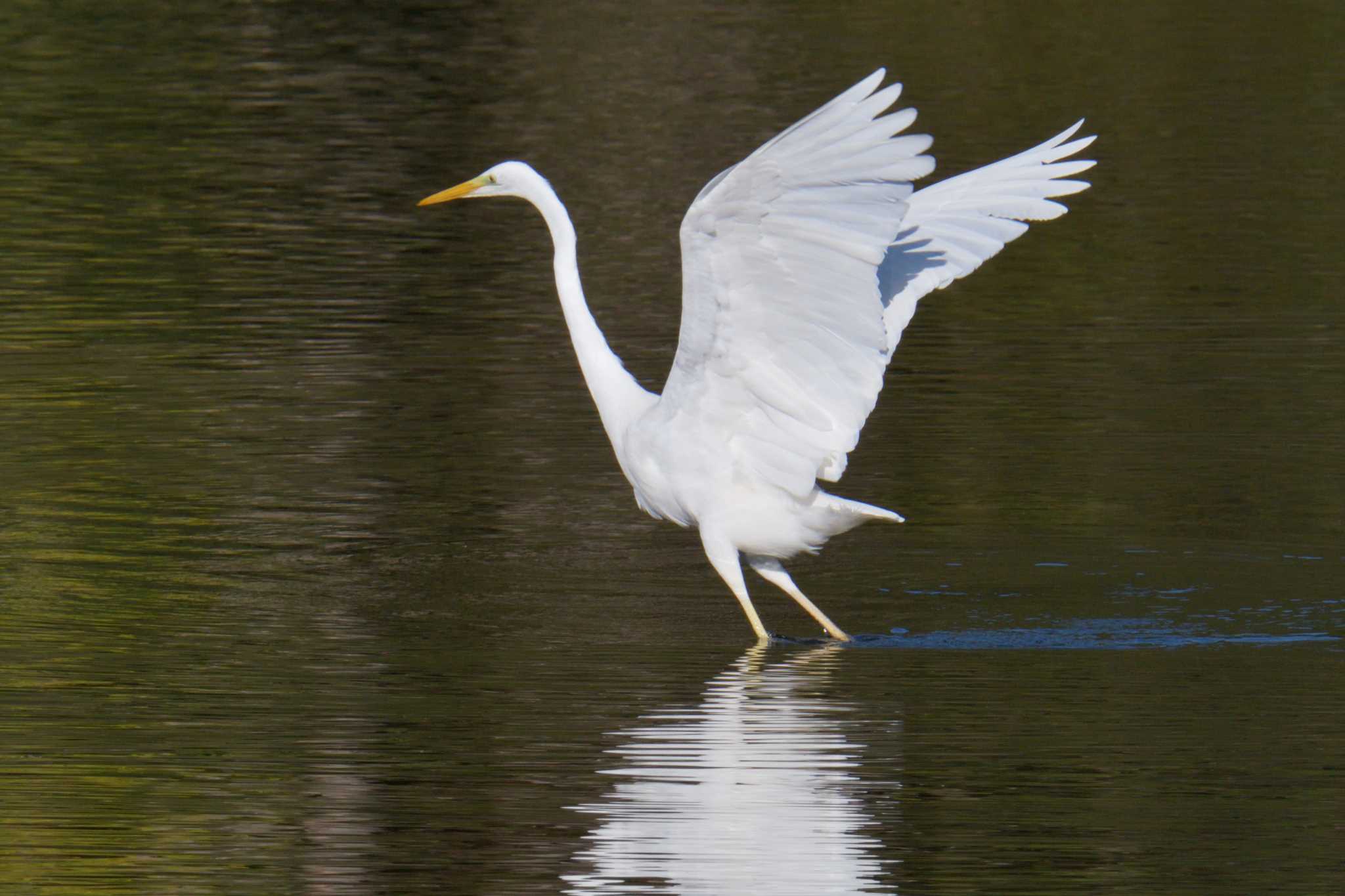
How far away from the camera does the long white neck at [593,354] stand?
10266 millimetres

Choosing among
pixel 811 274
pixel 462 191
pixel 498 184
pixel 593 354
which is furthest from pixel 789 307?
pixel 462 191

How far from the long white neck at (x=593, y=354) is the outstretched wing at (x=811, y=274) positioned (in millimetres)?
318

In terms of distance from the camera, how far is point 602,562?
1158 centimetres

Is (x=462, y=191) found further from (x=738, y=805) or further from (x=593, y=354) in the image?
(x=738, y=805)

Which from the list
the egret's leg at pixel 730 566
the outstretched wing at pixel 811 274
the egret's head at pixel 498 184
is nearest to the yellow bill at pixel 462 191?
the egret's head at pixel 498 184

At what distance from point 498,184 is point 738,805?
3.77m

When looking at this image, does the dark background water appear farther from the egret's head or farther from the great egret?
the egret's head

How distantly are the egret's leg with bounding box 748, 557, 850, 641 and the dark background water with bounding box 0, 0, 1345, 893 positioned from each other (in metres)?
0.14

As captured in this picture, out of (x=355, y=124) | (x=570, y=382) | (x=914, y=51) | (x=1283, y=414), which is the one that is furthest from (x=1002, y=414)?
(x=914, y=51)


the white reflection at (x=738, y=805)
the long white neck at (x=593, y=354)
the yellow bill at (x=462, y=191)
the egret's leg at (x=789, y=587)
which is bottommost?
the white reflection at (x=738, y=805)

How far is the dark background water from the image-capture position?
7.79 m

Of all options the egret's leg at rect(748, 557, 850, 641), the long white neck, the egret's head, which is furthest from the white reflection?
the egret's head

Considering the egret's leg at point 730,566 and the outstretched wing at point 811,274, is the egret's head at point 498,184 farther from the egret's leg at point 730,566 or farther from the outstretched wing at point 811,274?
the egret's leg at point 730,566

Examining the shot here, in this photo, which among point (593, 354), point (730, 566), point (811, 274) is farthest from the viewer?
point (593, 354)
